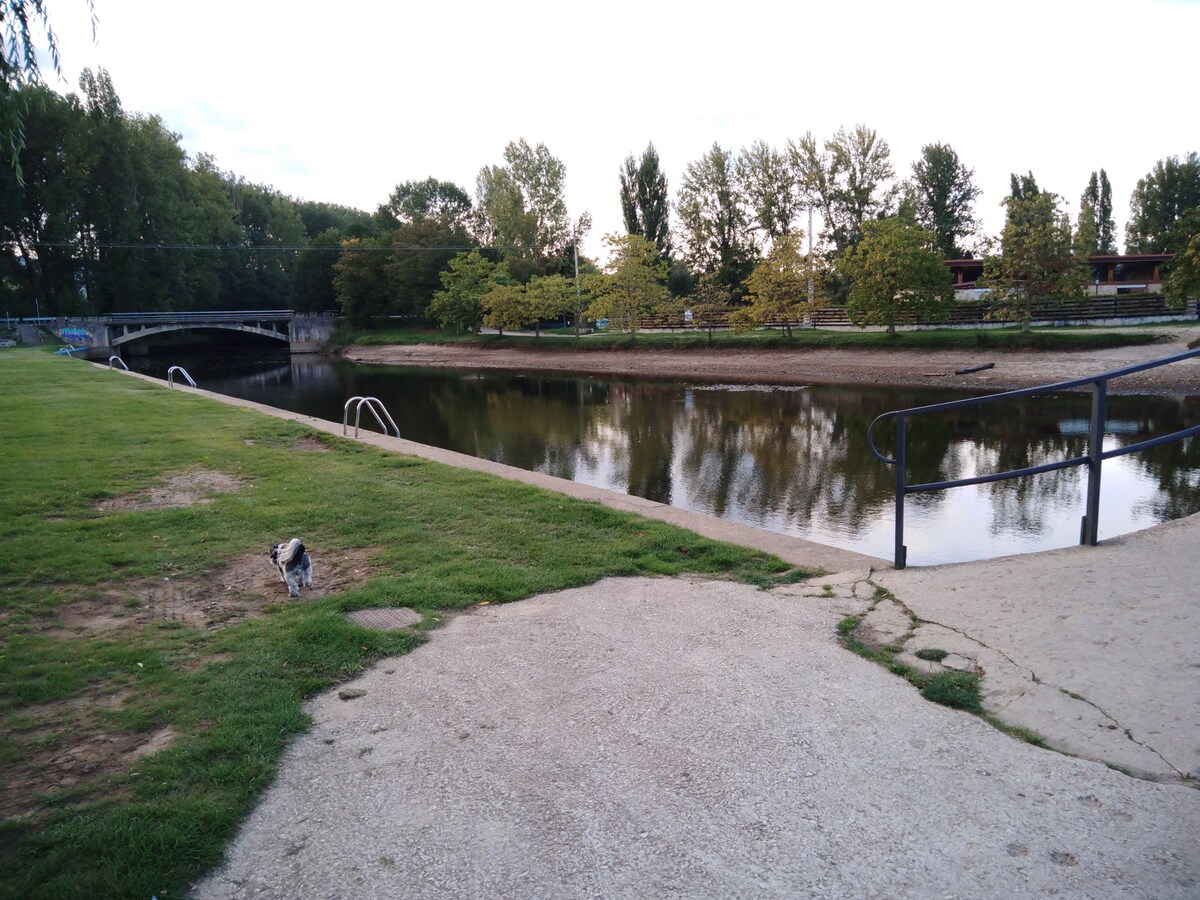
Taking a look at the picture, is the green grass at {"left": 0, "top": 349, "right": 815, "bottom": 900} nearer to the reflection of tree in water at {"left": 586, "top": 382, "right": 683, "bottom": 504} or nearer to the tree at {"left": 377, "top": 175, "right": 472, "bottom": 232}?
the reflection of tree in water at {"left": 586, "top": 382, "right": 683, "bottom": 504}

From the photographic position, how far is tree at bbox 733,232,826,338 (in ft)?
147

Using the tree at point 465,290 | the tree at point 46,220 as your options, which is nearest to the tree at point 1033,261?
the tree at point 465,290

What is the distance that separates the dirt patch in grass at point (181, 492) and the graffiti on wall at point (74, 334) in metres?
53.9

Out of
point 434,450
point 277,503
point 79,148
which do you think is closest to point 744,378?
point 434,450

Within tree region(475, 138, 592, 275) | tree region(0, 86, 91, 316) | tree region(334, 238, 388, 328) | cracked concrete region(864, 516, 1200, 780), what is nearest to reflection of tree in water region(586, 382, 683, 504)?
cracked concrete region(864, 516, 1200, 780)

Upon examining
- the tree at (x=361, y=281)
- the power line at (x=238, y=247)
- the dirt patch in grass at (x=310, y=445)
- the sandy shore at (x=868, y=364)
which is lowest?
the sandy shore at (x=868, y=364)

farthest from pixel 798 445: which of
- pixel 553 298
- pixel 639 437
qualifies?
pixel 553 298

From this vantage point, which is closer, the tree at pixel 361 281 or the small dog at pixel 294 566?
the small dog at pixel 294 566

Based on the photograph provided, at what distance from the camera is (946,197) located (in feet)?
213

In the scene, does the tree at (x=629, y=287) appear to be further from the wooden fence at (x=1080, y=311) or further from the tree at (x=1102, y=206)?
the tree at (x=1102, y=206)

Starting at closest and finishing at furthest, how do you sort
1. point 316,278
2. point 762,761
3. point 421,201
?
point 762,761
point 316,278
point 421,201

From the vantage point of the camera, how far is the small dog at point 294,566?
6.18 meters

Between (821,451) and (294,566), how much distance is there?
50.1 feet

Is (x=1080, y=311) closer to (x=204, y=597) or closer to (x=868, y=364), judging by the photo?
(x=868, y=364)
